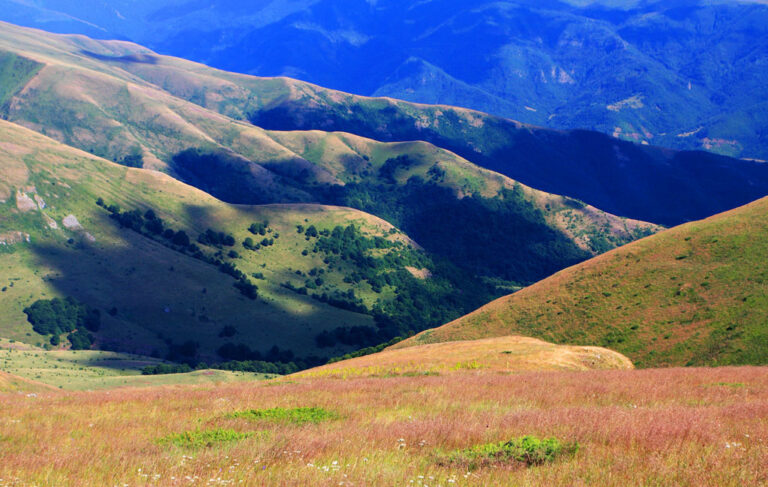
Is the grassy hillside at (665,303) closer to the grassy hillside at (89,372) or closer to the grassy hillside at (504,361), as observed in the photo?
the grassy hillside at (504,361)

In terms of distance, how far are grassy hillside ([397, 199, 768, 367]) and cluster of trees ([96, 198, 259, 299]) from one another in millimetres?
107635

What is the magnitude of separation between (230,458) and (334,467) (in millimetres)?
2012

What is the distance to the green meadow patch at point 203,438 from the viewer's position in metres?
11.2

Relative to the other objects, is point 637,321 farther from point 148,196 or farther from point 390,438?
point 148,196

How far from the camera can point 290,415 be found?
573 inches

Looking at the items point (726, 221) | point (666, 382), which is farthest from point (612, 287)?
point (666, 382)

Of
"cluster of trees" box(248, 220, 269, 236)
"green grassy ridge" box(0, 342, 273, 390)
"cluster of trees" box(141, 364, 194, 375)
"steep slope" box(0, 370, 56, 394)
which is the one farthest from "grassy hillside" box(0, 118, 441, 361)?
"steep slope" box(0, 370, 56, 394)

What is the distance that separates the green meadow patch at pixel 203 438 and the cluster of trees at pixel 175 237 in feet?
491

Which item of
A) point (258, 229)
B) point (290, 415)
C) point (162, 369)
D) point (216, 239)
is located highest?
point (258, 229)

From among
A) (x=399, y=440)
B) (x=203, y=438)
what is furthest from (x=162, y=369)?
(x=399, y=440)

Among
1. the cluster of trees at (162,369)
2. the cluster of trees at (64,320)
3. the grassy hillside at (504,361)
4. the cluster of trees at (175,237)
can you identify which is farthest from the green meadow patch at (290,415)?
the cluster of trees at (175,237)

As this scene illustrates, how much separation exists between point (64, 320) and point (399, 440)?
134 meters

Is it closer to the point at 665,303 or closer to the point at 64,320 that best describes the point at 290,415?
the point at 665,303

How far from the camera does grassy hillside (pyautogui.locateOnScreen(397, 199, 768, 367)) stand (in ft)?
148
